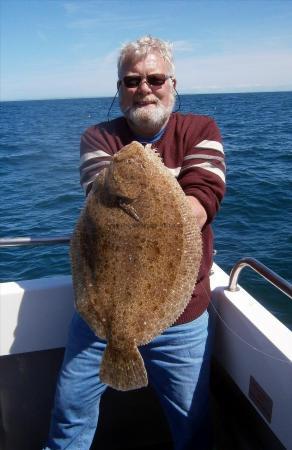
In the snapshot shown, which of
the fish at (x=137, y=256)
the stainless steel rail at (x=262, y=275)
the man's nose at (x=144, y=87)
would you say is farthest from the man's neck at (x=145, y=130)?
the stainless steel rail at (x=262, y=275)

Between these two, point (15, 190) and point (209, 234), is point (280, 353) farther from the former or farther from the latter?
point (15, 190)

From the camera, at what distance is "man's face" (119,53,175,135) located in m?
2.77

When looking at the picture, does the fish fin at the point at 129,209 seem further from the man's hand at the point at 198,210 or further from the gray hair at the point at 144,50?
the gray hair at the point at 144,50

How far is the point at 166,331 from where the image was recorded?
9.02 ft

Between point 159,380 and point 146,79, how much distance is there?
1930mm

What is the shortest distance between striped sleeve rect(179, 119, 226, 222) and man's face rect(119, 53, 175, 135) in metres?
0.28

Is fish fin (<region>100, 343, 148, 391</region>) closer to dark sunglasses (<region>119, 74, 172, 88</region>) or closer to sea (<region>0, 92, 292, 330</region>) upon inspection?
dark sunglasses (<region>119, 74, 172, 88</region>)

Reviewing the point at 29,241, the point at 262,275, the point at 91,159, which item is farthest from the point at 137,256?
the point at 29,241

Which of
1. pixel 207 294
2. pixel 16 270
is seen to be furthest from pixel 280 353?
pixel 16 270

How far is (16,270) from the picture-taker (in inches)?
346

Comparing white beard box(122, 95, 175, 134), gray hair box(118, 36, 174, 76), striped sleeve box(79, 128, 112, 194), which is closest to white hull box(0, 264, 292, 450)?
striped sleeve box(79, 128, 112, 194)

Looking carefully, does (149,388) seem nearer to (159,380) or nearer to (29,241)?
(159,380)

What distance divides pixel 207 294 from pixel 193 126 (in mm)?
1101

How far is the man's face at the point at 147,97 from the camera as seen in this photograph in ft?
9.08
